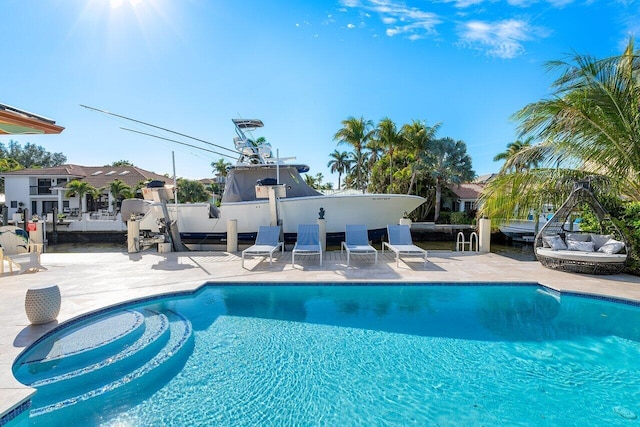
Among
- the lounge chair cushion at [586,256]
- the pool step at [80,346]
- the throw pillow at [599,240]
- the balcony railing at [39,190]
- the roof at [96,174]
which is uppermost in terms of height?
the roof at [96,174]

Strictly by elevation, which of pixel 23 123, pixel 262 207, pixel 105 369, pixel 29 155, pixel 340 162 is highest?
pixel 29 155

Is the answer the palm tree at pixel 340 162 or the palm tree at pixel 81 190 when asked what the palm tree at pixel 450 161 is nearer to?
the palm tree at pixel 340 162

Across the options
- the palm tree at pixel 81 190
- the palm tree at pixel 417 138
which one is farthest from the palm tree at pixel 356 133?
the palm tree at pixel 81 190

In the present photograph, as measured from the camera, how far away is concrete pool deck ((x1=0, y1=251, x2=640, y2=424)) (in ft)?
16.6

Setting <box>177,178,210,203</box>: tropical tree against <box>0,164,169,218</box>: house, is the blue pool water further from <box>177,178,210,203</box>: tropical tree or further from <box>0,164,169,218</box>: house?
<box>0,164,169,218</box>: house

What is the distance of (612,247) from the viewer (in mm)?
7340

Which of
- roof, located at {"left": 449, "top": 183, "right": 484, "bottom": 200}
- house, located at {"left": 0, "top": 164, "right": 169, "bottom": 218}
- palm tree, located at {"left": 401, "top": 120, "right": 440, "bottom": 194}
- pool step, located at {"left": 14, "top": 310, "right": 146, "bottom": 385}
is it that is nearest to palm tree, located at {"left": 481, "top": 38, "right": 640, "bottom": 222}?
pool step, located at {"left": 14, "top": 310, "right": 146, "bottom": 385}

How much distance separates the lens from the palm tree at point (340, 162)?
163 ft

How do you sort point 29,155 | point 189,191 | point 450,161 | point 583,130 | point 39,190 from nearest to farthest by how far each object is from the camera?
point 583,130 → point 450,161 → point 189,191 → point 39,190 → point 29,155

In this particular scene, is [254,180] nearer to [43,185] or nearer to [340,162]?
[43,185]

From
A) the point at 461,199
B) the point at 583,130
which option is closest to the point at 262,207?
the point at 583,130

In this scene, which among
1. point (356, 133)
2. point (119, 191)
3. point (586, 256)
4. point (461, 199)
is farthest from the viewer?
point (461, 199)

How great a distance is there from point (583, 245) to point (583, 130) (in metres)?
2.84

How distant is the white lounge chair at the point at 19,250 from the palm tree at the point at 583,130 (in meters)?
12.8
